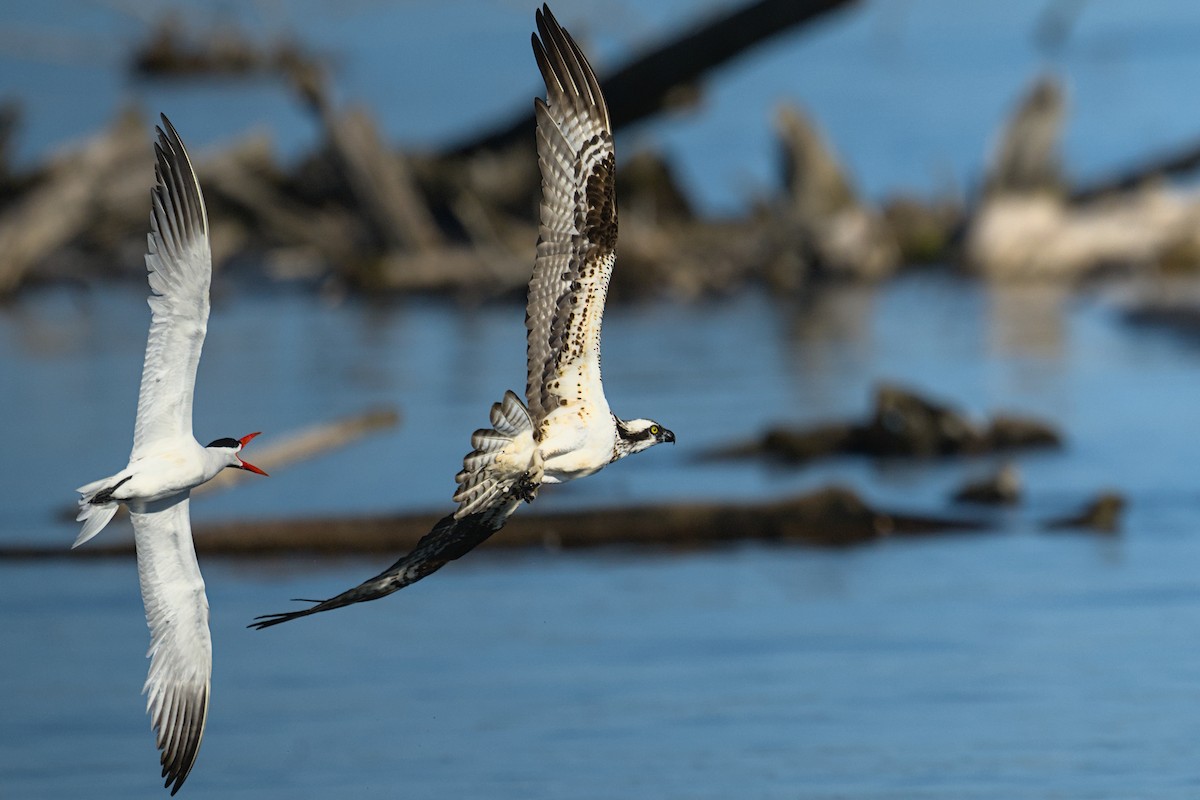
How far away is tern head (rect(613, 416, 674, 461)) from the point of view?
978 centimetres

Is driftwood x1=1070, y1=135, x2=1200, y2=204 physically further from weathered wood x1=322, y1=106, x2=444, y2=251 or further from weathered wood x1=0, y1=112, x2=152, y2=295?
weathered wood x1=0, y1=112, x2=152, y2=295

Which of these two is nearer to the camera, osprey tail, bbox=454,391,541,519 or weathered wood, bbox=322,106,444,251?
osprey tail, bbox=454,391,541,519

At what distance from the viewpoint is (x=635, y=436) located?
32.4ft

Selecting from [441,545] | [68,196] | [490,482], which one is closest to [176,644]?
[441,545]

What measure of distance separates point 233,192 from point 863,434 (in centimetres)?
1574

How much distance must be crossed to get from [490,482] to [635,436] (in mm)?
706

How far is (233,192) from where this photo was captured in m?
33.2

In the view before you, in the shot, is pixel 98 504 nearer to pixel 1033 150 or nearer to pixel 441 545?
pixel 441 545

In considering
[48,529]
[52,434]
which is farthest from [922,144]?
[48,529]

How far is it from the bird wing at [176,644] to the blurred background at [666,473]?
114 cm

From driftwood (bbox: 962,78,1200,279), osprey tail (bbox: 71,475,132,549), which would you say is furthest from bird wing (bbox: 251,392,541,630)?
driftwood (bbox: 962,78,1200,279)

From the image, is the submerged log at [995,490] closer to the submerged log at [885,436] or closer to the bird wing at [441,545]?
the submerged log at [885,436]

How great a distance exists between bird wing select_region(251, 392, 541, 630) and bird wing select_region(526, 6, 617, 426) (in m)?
0.22

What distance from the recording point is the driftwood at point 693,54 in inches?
998
